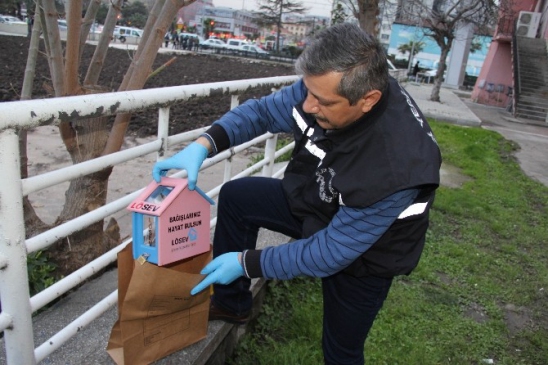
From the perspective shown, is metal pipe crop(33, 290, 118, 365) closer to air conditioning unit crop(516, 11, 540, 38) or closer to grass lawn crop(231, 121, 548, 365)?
grass lawn crop(231, 121, 548, 365)

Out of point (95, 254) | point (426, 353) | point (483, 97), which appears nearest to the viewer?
point (426, 353)

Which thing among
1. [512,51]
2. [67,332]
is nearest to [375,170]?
[67,332]

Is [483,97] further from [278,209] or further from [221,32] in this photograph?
[221,32]

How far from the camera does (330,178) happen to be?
5.48 feet

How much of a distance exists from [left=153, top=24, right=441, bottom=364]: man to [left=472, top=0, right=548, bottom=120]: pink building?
767 inches

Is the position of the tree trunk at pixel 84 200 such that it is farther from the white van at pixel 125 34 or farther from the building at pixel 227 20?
the building at pixel 227 20

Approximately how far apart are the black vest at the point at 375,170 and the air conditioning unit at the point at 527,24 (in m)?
23.3

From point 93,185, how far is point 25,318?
136cm

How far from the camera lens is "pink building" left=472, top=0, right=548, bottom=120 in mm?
19891

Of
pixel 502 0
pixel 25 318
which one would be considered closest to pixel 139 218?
pixel 25 318

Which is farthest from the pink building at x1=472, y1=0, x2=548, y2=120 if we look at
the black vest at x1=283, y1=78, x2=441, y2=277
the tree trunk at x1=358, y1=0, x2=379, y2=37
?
the black vest at x1=283, y1=78, x2=441, y2=277

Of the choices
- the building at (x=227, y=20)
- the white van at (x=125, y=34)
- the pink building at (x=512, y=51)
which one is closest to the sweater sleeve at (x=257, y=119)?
the white van at (x=125, y=34)

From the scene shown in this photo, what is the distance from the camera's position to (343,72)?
4.89ft

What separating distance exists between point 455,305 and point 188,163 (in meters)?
2.24
